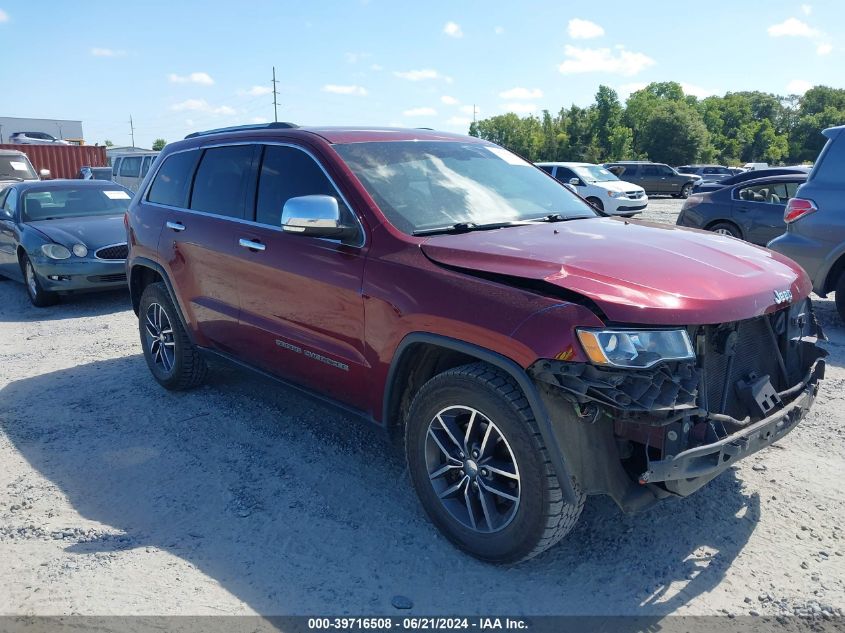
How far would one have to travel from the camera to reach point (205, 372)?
5215 millimetres

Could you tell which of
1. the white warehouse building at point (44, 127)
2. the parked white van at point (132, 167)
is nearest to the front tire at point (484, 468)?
the parked white van at point (132, 167)

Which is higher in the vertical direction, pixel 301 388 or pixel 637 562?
pixel 301 388

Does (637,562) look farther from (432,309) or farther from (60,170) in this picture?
(60,170)

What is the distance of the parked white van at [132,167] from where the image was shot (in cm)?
1892

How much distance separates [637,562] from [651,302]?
1239 millimetres

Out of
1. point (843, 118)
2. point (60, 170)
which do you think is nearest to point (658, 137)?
point (843, 118)

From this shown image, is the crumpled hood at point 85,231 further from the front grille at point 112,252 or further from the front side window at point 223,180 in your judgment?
the front side window at point 223,180

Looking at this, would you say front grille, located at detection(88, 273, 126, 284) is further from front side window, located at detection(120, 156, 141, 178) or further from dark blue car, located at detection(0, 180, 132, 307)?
front side window, located at detection(120, 156, 141, 178)

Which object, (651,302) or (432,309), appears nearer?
(651,302)

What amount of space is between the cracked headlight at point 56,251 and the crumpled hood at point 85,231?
0.06 m

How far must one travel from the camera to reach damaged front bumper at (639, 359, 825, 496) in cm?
247

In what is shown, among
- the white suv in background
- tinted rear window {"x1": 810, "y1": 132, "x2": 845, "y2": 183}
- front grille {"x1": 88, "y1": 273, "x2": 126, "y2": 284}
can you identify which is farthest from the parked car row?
the white suv in background

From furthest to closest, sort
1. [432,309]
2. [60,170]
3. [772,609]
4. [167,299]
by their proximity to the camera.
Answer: [60,170], [167,299], [432,309], [772,609]

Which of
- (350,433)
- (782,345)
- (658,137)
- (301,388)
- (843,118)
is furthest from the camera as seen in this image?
(843,118)
